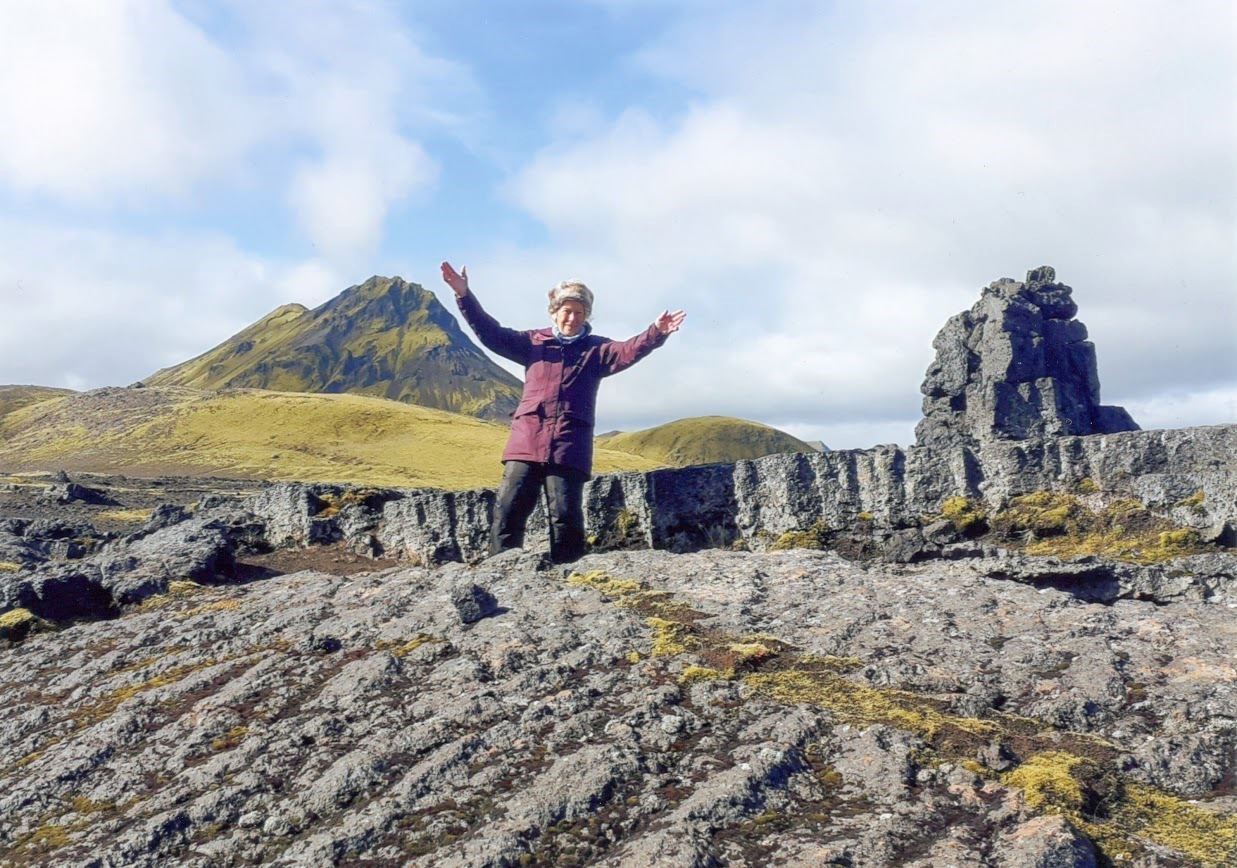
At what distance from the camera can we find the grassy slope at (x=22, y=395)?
140375 mm


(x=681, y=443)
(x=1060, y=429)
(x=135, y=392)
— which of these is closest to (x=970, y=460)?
(x=1060, y=429)

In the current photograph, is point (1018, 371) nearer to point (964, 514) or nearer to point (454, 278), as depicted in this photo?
→ point (964, 514)

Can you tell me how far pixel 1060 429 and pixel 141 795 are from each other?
2562cm

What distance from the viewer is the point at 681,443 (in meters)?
172

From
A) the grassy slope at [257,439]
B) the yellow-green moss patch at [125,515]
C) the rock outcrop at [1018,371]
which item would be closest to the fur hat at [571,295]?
the rock outcrop at [1018,371]

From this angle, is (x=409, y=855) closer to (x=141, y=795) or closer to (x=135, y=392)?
(x=141, y=795)

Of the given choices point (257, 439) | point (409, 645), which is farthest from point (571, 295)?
point (257, 439)

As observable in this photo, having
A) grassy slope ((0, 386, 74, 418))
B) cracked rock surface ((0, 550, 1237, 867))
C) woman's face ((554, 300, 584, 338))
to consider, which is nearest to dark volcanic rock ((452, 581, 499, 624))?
cracked rock surface ((0, 550, 1237, 867))

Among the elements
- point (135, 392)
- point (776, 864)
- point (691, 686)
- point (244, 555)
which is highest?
point (135, 392)

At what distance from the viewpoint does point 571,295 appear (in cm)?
1141

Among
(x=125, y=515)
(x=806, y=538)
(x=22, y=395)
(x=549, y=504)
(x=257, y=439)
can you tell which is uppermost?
(x=22, y=395)

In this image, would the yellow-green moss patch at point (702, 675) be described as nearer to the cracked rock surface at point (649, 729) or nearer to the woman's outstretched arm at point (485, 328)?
the cracked rock surface at point (649, 729)

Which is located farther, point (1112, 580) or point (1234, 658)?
point (1112, 580)

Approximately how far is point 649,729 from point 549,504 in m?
5.60
